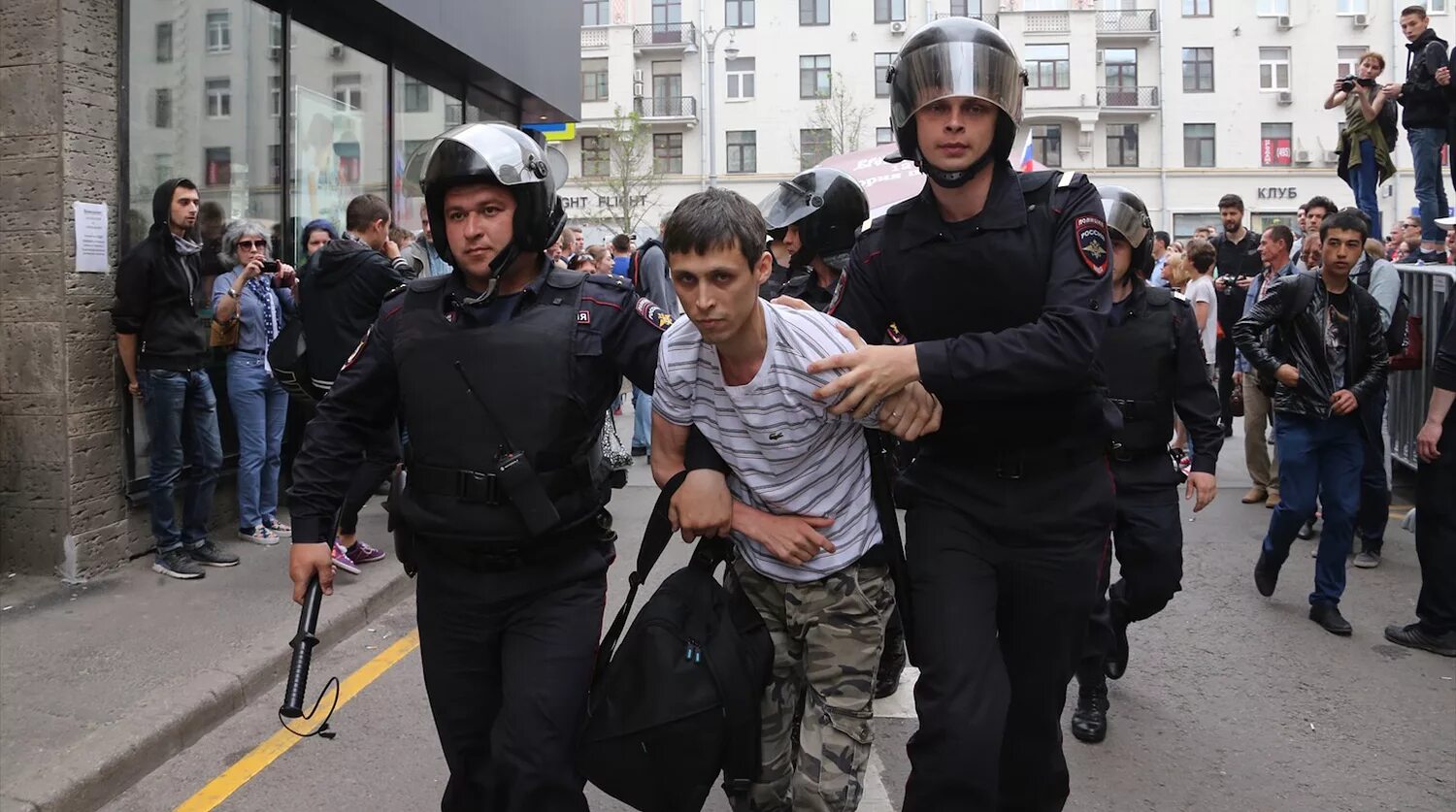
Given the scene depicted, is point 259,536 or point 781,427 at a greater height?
point 781,427

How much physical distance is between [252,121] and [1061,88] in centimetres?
4038

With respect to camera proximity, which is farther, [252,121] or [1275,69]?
[1275,69]

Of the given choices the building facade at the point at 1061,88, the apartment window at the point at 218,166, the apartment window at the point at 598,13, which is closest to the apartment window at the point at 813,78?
the building facade at the point at 1061,88

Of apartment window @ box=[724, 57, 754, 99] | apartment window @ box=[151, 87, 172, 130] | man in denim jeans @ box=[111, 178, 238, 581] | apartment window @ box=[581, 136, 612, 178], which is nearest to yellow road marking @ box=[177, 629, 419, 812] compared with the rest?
man in denim jeans @ box=[111, 178, 238, 581]

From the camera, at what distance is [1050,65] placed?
44.7m

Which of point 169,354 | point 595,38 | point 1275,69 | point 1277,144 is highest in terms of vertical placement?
point 595,38

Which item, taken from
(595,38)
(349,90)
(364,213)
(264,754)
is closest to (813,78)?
(595,38)

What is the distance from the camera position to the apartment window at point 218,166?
8.11 metres

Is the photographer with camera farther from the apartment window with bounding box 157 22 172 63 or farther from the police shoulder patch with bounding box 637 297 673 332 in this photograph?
the police shoulder patch with bounding box 637 297 673 332

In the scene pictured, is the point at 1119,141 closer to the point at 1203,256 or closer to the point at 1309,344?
the point at 1203,256

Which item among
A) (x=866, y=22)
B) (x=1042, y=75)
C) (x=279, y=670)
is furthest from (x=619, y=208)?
(x=279, y=670)

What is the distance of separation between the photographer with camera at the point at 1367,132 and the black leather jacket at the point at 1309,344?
18.8 feet

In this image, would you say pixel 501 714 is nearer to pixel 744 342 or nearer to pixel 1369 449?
pixel 744 342

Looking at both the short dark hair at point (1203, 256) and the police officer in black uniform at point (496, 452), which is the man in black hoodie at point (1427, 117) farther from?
the police officer in black uniform at point (496, 452)
